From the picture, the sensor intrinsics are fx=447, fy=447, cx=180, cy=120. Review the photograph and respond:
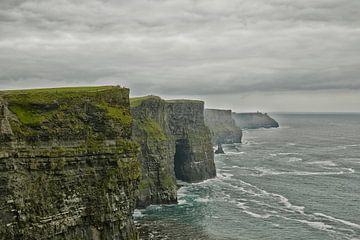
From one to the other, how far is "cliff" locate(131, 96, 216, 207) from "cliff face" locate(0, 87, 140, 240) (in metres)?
35.4

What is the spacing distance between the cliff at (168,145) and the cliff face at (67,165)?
35415 millimetres

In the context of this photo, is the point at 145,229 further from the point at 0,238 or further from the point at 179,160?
the point at 179,160

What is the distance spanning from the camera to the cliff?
99250 mm

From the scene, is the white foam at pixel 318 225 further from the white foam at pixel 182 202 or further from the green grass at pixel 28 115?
the green grass at pixel 28 115

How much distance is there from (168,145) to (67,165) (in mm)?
56603

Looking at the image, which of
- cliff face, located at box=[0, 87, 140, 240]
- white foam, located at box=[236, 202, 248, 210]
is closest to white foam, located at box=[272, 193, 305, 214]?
white foam, located at box=[236, 202, 248, 210]

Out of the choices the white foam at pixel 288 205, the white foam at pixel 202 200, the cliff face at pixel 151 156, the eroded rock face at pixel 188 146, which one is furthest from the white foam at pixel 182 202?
the eroded rock face at pixel 188 146

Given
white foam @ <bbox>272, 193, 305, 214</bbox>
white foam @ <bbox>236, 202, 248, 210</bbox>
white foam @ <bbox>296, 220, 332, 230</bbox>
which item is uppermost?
white foam @ <bbox>272, 193, 305, 214</bbox>

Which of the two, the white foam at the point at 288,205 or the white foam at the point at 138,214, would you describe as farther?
the white foam at the point at 288,205

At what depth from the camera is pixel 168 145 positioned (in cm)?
11094

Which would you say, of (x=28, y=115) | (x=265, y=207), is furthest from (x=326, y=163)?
(x=28, y=115)

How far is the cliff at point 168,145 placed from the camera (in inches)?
3907

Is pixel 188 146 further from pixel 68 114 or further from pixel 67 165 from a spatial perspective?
pixel 67 165

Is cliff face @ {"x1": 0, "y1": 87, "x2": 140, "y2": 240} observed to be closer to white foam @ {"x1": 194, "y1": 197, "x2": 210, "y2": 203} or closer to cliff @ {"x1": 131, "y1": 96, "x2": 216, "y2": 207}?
cliff @ {"x1": 131, "y1": 96, "x2": 216, "y2": 207}
